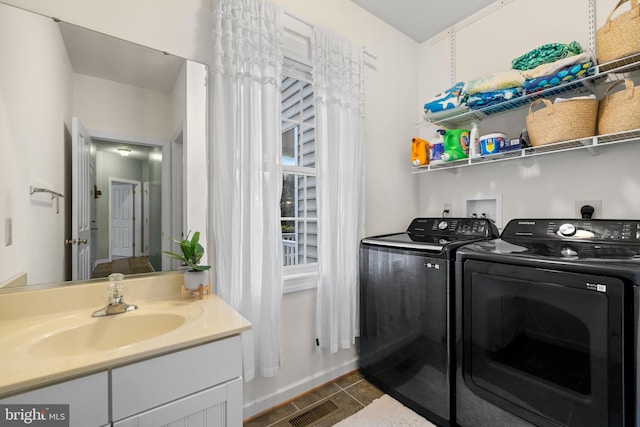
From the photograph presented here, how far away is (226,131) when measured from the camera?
1.50 m

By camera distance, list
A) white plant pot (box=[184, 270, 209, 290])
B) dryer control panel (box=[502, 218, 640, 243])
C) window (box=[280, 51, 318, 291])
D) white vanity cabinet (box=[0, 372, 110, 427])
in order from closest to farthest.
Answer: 1. white vanity cabinet (box=[0, 372, 110, 427])
2. white plant pot (box=[184, 270, 209, 290])
3. dryer control panel (box=[502, 218, 640, 243])
4. window (box=[280, 51, 318, 291])

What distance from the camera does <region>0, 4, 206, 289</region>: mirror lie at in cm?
107

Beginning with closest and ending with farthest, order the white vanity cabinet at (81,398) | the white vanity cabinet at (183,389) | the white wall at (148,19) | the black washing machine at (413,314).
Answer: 1. the white vanity cabinet at (81,398)
2. the white vanity cabinet at (183,389)
3. the white wall at (148,19)
4. the black washing machine at (413,314)

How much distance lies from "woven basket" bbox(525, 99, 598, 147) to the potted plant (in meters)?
2.00

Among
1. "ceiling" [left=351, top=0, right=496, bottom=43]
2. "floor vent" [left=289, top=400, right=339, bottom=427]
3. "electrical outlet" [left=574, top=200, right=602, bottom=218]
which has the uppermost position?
"ceiling" [left=351, top=0, right=496, bottom=43]

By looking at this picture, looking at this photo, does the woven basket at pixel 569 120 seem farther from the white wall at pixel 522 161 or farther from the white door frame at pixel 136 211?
the white door frame at pixel 136 211

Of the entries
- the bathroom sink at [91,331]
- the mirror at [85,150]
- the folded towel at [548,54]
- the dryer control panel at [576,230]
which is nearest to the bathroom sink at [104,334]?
the bathroom sink at [91,331]

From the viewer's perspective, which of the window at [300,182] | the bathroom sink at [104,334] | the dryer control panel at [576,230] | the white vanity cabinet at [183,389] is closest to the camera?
the white vanity cabinet at [183,389]

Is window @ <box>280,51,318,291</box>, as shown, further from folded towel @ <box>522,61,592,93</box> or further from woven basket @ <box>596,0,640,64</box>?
woven basket @ <box>596,0,640,64</box>

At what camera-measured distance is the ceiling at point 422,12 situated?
2113 millimetres

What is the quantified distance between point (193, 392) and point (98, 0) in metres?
1.67

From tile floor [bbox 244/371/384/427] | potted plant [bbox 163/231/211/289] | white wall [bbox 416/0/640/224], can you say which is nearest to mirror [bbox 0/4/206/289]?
potted plant [bbox 163/231/211/289]

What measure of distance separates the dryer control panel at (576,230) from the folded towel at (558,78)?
2.60 ft

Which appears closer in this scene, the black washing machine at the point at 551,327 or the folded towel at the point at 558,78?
the black washing machine at the point at 551,327
